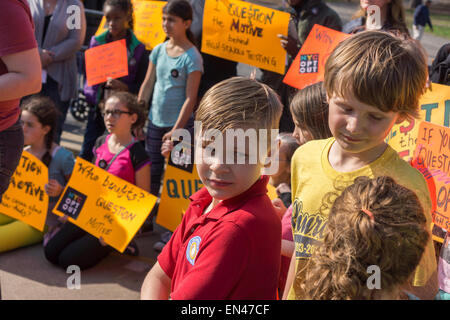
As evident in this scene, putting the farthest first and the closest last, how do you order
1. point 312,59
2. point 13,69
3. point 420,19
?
point 420,19
point 312,59
point 13,69

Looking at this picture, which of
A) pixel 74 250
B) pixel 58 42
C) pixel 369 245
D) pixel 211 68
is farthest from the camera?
pixel 58 42

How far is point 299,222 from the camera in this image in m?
1.82

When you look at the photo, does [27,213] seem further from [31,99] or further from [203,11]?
[203,11]

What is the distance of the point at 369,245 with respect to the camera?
123cm

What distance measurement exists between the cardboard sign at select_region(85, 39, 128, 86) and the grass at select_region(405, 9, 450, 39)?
58.1 ft

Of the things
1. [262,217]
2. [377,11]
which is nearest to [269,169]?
[262,217]

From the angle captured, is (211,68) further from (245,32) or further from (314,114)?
(314,114)

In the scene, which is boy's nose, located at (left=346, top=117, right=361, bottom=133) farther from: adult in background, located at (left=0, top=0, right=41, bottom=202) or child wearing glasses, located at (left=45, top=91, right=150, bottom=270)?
child wearing glasses, located at (left=45, top=91, right=150, bottom=270)

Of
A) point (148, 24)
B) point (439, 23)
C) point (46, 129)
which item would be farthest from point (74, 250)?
point (439, 23)

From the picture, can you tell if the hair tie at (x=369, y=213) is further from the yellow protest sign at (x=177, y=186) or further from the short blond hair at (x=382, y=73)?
the yellow protest sign at (x=177, y=186)

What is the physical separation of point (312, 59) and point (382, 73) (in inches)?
78.7

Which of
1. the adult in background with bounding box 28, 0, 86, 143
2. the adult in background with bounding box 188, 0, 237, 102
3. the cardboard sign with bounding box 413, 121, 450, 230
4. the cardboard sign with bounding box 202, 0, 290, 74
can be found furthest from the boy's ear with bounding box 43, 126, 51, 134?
the cardboard sign with bounding box 413, 121, 450, 230

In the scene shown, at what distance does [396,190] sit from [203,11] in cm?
358
